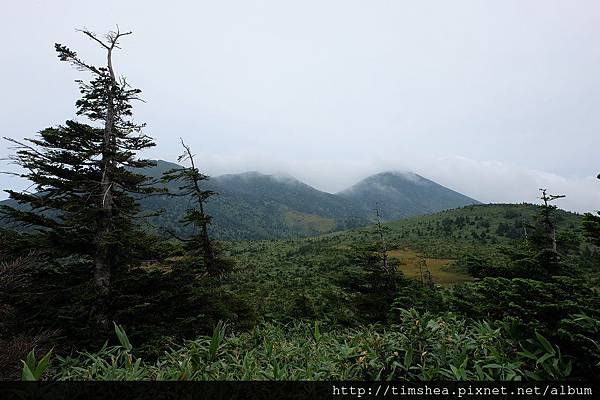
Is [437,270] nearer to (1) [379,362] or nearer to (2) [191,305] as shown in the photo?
(2) [191,305]

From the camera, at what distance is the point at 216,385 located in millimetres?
2105

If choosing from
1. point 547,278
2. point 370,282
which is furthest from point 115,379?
point 370,282

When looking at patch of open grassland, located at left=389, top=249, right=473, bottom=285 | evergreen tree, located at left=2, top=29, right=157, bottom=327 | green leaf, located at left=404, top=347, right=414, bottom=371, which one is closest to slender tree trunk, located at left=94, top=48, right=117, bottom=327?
evergreen tree, located at left=2, top=29, right=157, bottom=327

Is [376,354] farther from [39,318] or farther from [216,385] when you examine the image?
[39,318]

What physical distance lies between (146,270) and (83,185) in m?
3.14

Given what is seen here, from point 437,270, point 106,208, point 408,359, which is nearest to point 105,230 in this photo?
point 106,208

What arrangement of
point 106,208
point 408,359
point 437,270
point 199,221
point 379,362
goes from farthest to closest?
point 437,270
point 199,221
point 106,208
point 379,362
point 408,359

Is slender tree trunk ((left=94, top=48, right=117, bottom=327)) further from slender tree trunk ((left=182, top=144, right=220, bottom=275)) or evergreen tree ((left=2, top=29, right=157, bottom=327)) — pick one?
slender tree trunk ((left=182, top=144, right=220, bottom=275))

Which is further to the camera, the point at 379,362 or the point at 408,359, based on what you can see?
the point at 379,362

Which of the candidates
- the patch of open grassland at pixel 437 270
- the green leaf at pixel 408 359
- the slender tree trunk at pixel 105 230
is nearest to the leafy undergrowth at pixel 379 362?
the green leaf at pixel 408 359

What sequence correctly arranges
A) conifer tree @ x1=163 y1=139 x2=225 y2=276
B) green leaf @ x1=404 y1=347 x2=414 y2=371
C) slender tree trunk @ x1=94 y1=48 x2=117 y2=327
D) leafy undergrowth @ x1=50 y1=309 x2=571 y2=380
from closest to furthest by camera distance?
leafy undergrowth @ x1=50 y1=309 x2=571 y2=380
green leaf @ x1=404 y1=347 x2=414 y2=371
slender tree trunk @ x1=94 y1=48 x2=117 y2=327
conifer tree @ x1=163 y1=139 x2=225 y2=276

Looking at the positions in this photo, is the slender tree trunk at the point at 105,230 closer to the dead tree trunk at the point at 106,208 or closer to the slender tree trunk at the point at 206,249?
the dead tree trunk at the point at 106,208

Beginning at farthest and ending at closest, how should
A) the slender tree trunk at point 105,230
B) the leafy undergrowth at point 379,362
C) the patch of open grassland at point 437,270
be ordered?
1. the patch of open grassland at point 437,270
2. the slender tree trunk at point 105,230
3. the leafy undergrowth at point 379,362

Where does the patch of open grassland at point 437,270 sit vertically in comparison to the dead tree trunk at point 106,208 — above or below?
below
